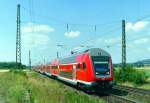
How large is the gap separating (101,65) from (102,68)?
0.79 feet

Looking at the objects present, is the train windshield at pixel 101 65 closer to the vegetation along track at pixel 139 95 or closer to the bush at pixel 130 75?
the vegetation along track at pixel 139 95

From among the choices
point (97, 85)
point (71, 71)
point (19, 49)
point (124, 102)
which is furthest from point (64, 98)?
point (19, 49)

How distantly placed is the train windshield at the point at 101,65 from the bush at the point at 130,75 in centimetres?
1251

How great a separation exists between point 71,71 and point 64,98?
1627 cm

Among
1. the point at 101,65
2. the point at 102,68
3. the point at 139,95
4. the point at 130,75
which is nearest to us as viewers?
the point at 139,95

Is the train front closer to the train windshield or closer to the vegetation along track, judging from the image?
the train windshield

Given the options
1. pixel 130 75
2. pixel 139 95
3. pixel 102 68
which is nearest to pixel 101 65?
pixel 102 68

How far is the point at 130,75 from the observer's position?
4066cm

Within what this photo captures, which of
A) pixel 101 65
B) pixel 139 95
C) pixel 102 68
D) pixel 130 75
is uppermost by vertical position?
pixel 101 65

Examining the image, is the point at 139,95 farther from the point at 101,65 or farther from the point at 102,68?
the point at 101,65

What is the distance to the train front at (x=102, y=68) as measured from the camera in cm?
2616

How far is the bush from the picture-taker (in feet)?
127

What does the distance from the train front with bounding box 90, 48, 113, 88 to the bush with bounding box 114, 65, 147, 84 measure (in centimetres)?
1232

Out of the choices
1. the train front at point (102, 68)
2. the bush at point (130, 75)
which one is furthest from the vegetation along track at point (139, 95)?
the bush at point (130, 75)
